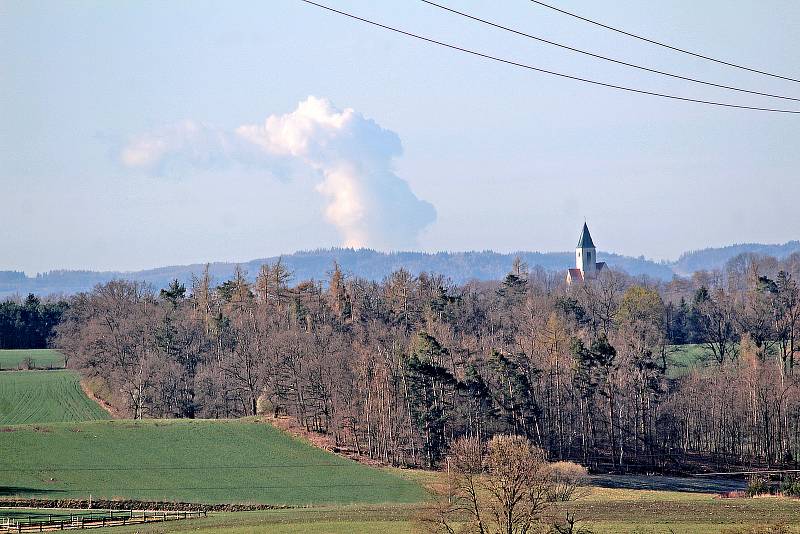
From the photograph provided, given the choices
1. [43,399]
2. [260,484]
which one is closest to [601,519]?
[260,484]

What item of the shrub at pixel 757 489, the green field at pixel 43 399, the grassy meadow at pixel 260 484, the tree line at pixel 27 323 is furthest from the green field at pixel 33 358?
Result: the shrub at pixel 757 489

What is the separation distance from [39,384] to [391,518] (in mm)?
76978

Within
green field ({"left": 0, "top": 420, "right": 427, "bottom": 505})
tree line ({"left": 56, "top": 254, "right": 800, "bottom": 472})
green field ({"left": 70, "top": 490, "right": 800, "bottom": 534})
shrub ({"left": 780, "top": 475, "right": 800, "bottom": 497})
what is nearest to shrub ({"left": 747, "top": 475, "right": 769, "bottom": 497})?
shrub ({"left": 780, "top": 475, "right": 800, "bottom": 497})

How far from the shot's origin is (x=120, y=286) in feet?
433

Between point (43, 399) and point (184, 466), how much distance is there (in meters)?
40.8

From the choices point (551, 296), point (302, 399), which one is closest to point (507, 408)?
point (302, 399)

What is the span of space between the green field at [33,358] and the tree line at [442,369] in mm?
14492

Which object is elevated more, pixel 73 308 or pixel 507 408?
pixel 73 308

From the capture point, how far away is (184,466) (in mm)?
73875

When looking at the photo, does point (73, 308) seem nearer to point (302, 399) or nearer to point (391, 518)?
point (302, 399)

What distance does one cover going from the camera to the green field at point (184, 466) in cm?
6538

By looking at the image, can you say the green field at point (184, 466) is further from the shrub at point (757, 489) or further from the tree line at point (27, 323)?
the tree line at point (27, 323)

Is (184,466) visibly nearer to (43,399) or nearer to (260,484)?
(260,484)

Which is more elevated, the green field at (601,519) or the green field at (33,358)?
the green field at (33,358)
